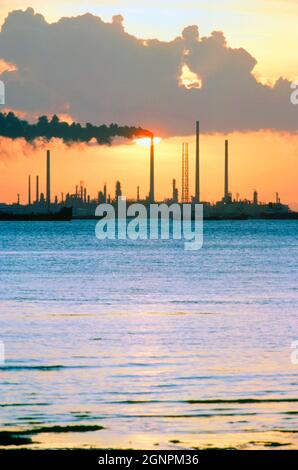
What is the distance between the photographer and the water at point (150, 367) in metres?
19.5

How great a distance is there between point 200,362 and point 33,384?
18.2 ft

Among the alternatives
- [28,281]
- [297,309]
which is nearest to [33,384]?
[297,309]

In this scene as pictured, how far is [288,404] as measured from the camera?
21969 millimetres

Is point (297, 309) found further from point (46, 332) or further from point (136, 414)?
point (136, 414)

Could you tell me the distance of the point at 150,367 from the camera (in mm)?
27922

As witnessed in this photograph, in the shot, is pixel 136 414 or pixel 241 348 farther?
pixel 241 348

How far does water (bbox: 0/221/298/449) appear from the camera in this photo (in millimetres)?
19469

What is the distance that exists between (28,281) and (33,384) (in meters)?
45.6

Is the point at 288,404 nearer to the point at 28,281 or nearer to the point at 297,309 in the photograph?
the point at 297,309
